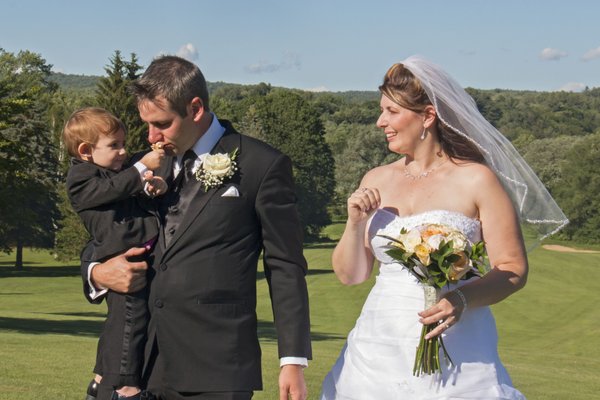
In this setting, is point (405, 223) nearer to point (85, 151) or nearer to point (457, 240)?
point (457, 240)

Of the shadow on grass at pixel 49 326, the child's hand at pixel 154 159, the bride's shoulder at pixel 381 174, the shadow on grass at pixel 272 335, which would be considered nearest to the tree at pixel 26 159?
the shadow on grass at pixel 49 326

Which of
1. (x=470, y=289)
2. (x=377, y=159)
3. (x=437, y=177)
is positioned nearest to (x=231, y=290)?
(x=470, y=289)

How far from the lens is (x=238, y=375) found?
5.34 meters

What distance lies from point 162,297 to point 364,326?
1.87 metres

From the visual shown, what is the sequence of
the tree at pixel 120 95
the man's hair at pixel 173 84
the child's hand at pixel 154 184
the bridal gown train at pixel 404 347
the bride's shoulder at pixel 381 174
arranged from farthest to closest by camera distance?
the tree at pixel 120 95 < the bride's shoulder at pixel 381 174 < the bridal gown train at pixel 404 347 < the child's hand at pixel 154 184 < the man's hair at pixel 173 84

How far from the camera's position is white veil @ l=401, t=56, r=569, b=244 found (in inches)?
262

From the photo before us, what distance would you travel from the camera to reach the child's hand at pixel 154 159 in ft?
18.0

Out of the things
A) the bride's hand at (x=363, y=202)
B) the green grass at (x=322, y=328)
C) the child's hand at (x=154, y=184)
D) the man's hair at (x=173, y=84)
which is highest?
the man's hair at (x=173, y=84)

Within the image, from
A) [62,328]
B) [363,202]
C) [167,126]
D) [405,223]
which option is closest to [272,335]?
[62,328]

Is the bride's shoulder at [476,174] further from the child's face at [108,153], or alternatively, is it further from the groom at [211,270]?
the child's face at [108,153]

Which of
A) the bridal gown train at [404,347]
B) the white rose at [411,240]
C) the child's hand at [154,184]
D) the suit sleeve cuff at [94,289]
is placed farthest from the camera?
the bridal gown train at [404,347]

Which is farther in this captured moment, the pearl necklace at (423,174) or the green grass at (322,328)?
the green grass at (322,328)

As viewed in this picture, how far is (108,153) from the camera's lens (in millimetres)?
5961

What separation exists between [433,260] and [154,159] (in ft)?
5.64
